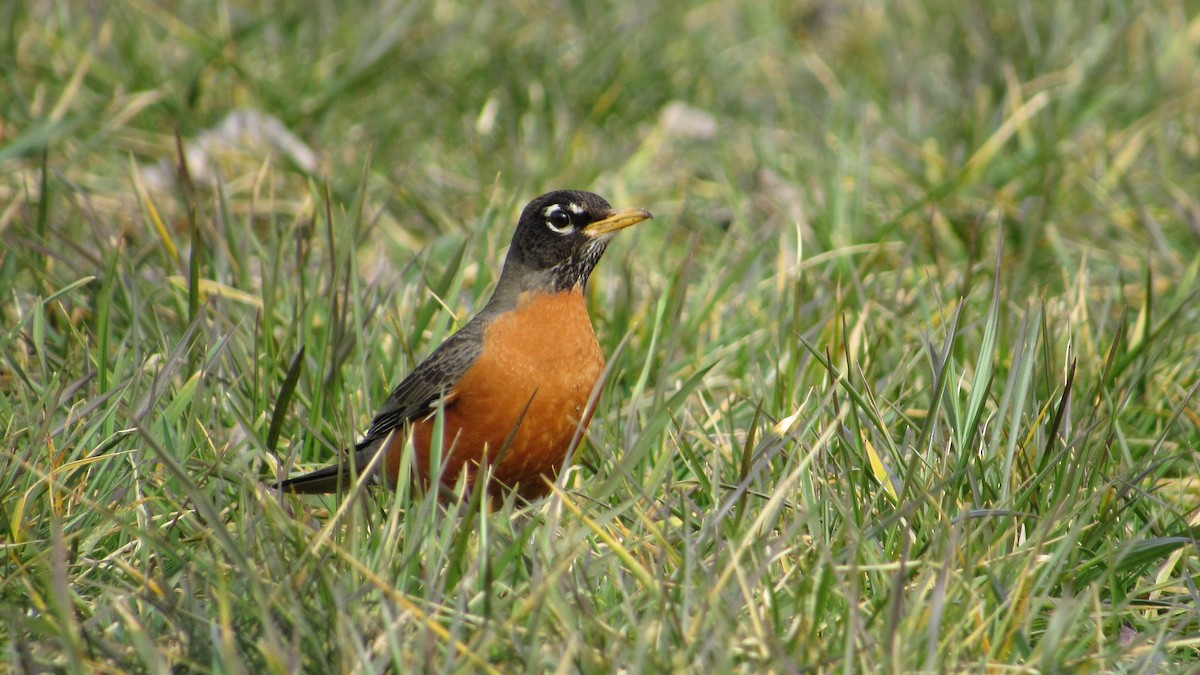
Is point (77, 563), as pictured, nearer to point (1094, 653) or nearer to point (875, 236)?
point (1094, 653)

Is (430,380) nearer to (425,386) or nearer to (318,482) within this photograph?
(425,386)

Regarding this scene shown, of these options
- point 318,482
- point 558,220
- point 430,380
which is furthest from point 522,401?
point 558,220

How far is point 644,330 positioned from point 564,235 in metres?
0.49

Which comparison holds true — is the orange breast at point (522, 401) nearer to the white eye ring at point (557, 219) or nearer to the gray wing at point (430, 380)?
the gray wing at point (430, 380)

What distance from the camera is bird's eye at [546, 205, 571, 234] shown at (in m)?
4.34

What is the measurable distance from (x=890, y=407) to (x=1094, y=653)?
3.39 ft

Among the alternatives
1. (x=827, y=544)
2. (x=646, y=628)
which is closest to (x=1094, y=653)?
(x=827, y=544)

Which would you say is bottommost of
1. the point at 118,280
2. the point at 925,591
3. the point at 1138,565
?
the point at 1138,565

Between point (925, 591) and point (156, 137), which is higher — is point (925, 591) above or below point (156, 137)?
below

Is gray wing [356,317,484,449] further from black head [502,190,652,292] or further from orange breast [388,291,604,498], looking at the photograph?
black head [502,190,652,292]

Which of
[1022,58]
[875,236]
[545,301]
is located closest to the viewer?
[545,301]

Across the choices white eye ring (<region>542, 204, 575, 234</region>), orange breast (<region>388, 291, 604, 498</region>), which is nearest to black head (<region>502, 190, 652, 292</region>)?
white eye ring (<region>542, 204, 575, 234</region>)

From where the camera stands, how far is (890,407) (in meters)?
3.61

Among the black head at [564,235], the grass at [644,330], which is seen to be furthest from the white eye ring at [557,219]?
the grass at [644,330]
